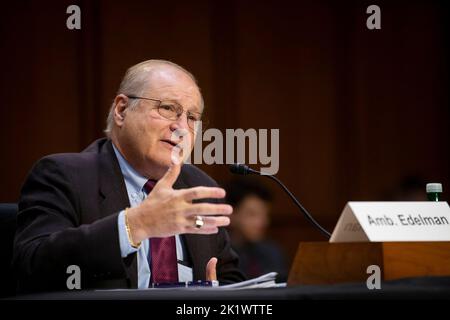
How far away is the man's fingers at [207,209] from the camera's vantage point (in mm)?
1830

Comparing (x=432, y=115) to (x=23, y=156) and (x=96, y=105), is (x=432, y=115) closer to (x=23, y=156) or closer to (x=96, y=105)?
(x=96, y=105)

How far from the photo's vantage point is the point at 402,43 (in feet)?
17.4

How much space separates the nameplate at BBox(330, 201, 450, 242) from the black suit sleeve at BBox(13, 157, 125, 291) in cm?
54

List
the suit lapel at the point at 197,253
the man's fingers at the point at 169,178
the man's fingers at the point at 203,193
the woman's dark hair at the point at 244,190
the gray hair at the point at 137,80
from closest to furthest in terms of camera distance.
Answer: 1. the man's fingers at the point at 203,193
2. the man's fingers at the point at 169,178
3. the suit lapel at the point at 197,253
4. the gray hair at the point at 137,80
5. the woman's dark hair at the point at 244,190

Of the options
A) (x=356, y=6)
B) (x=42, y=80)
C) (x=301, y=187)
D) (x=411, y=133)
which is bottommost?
(x=301, y=187)

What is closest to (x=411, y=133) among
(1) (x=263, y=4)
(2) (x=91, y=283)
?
(1) (x=263, y=4)

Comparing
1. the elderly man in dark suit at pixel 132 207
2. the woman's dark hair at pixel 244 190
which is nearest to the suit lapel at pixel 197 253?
the elderly man in dark suit at pixel 132 207

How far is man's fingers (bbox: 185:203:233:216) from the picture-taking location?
1.83m

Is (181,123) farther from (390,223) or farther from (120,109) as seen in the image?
(390,223)

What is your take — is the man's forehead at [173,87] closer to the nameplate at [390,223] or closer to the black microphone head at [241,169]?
the black microphone head at [241,169]

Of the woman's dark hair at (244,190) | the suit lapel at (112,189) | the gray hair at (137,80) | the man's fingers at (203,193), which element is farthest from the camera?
the woman's dark hair at (244,190)

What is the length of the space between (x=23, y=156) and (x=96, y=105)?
1.72 ft

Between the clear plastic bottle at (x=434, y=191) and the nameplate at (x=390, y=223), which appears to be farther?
the clear plastic bottle at (x=434, y=191)

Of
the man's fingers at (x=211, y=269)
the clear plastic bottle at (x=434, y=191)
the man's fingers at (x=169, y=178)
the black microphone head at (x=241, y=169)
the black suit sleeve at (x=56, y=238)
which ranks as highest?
the man's fingers at (x=169, y=178)
